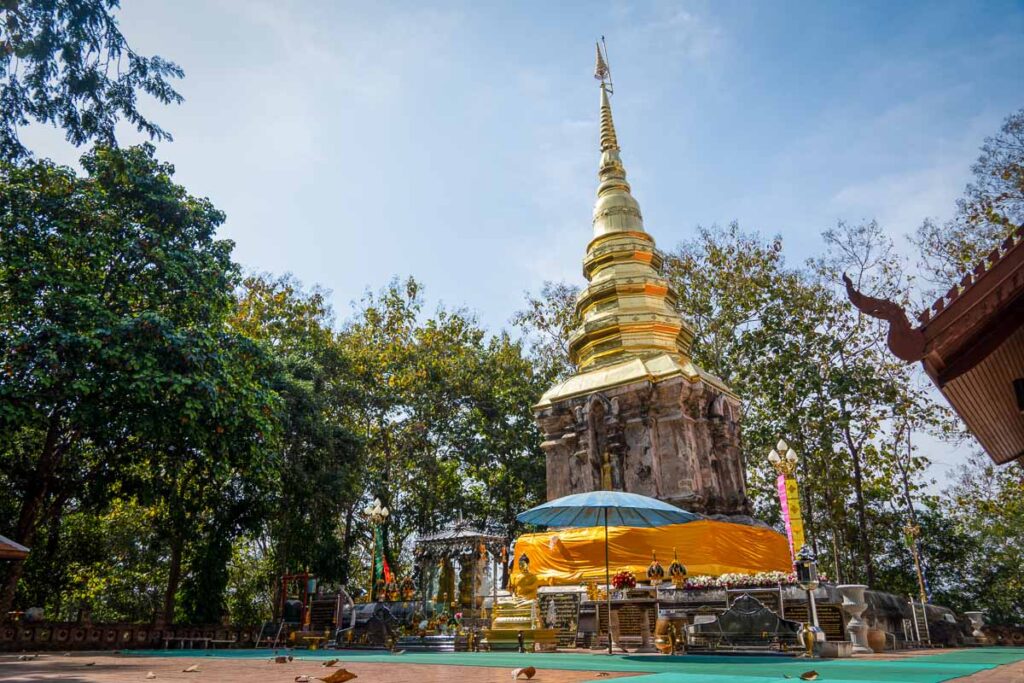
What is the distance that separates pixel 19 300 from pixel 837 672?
14525mm

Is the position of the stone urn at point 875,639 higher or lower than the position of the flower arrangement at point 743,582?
lower

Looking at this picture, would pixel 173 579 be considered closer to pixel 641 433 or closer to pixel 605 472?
pixel 605 472

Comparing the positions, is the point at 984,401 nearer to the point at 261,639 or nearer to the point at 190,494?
the point at 261,639

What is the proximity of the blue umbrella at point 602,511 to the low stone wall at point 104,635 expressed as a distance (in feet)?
34.7

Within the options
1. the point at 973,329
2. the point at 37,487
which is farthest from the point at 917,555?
the point at 37,487

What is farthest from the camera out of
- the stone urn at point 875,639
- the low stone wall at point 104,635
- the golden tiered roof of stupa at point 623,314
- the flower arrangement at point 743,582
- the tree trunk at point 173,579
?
the tree trunk at point 173,579

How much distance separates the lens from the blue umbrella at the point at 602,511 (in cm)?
974

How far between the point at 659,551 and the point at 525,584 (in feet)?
10.1

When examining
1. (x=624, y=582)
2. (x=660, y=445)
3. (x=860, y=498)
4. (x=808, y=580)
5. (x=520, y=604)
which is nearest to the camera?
(x=808, y=580)

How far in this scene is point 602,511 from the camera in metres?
10.6

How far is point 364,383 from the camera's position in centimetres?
2430

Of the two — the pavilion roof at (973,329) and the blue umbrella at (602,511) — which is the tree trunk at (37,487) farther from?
the pavilion roof at (973,329)

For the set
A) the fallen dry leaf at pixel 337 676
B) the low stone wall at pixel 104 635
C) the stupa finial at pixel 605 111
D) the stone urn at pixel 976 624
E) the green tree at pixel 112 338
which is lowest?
the low stone wall at pixel 104 635

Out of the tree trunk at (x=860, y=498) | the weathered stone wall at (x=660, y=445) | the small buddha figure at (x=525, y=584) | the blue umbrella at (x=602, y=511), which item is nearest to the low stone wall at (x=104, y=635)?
the small buddha figure at (x=525, y=584)
